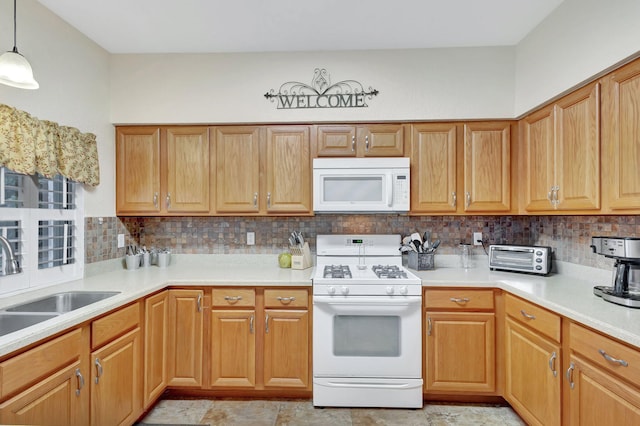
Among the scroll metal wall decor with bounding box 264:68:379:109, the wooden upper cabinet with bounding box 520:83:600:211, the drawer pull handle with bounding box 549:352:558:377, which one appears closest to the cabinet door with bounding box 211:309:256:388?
the scroll metal wall decor with bounding box 264:68:379:109

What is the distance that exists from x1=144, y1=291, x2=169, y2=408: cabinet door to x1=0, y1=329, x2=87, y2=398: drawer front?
56cm

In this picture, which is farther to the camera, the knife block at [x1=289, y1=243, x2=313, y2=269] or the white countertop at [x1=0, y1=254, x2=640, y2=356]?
the knife block at [x1=289, y1=243, x2=313, y2=269]

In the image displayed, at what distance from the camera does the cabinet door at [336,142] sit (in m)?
2.63

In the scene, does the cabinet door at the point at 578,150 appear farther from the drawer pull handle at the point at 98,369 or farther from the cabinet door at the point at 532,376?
the drawer pull handle at the point at 98,369

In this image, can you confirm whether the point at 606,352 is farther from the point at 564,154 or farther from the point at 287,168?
the point at 287,168

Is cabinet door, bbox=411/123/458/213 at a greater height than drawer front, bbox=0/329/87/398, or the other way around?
cabinet door, bbox=411/123/458/213

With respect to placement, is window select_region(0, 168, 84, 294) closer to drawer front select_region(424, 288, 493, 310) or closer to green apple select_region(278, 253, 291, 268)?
green apple select_region(278, 253, 291, 268)

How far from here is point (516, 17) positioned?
7.17 feet

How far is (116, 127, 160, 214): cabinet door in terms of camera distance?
8.86ft

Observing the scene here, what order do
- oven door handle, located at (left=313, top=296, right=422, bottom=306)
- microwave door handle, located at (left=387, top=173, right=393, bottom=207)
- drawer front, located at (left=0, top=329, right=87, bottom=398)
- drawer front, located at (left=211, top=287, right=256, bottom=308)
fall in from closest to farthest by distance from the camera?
drawer front, located at (left=0, top=329, right=87, bottom=398)
oven door handle, located at (left=313, top=296, right=422, bottom=306)
drawer front, located at (left=211, top=287, right=256, bottom=308)
microwave door handle, located at (left=387, top=173, right=393, bottom=207)

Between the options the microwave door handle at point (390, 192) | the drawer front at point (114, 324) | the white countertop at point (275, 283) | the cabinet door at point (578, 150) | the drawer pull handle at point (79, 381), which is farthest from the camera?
the microwave door handle at point (390, 192)

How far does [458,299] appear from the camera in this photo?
2279mm

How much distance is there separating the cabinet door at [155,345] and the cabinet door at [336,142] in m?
1.56

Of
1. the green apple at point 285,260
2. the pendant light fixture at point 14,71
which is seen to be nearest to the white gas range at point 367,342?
the green apple at point 285,260
